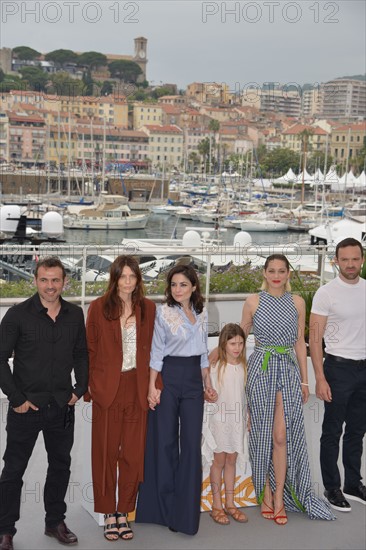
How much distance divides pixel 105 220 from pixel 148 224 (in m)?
5.68

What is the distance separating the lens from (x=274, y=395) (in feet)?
9.56

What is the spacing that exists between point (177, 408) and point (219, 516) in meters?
0.54

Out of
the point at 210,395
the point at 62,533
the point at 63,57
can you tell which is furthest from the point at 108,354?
the point at 63,57

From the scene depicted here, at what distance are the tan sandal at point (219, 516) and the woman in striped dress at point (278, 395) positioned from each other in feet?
0.57

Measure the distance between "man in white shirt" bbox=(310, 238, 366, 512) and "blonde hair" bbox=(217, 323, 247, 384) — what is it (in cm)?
35

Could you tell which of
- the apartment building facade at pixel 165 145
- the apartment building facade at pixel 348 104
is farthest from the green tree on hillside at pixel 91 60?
the apartment building facade at pixel 165 145

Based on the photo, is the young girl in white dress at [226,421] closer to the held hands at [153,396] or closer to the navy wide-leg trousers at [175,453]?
the navy wide-leg trousers at [175,453]

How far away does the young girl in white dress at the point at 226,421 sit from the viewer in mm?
2928

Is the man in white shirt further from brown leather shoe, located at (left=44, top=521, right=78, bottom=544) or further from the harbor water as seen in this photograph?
the harbor water

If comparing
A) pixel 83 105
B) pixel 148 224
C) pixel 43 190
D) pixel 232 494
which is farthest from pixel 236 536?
pixel 83 105

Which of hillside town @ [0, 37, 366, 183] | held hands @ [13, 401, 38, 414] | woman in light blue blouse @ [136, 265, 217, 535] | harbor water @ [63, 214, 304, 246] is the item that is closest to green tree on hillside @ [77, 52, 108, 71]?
hillside town @ [0, 37, 366, 183]

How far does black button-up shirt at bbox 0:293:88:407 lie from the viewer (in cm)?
253

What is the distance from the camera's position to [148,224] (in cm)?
4606

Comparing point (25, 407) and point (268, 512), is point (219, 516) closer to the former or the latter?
point (268, 512)
